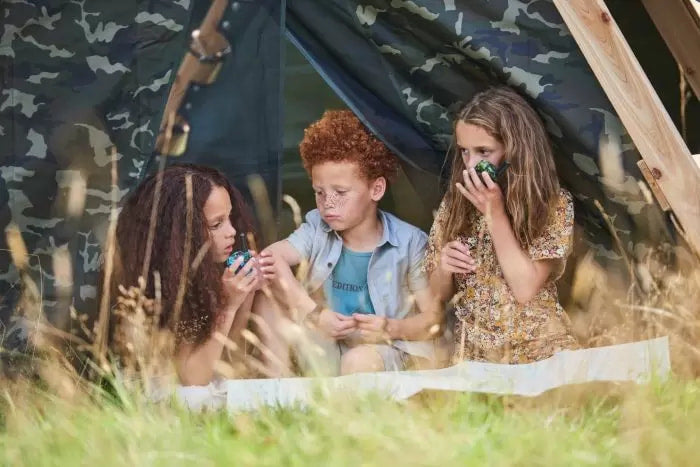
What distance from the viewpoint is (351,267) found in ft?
11.1

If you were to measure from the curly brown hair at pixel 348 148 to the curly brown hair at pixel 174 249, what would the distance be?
1.16 feet

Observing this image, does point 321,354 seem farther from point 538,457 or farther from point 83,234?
point 538,457

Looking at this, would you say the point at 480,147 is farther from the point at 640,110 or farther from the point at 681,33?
the point at 681,33

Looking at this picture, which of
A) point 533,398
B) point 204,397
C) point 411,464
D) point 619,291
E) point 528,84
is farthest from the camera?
point 619,291

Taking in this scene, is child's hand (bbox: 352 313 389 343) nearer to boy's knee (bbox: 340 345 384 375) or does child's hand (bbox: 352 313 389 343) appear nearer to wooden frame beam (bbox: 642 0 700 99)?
boy's knee (bbox: 340 345 384 375)

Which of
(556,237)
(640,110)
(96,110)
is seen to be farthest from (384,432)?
(96,110)

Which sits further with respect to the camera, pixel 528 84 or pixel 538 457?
pixel 528 84

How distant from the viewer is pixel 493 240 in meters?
3.13

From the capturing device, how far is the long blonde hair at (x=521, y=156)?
3096 millimetres

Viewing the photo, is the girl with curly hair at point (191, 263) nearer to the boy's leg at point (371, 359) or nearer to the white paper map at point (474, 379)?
the white paper map at point (474, 379)

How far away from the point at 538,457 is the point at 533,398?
420 mm

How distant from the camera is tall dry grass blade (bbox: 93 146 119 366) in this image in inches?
124

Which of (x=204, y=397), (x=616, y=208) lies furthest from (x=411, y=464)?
(x=616, y=208)

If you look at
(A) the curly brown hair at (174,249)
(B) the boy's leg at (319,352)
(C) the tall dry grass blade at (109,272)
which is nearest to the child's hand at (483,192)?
(B) the boy's leg at (319,352)
